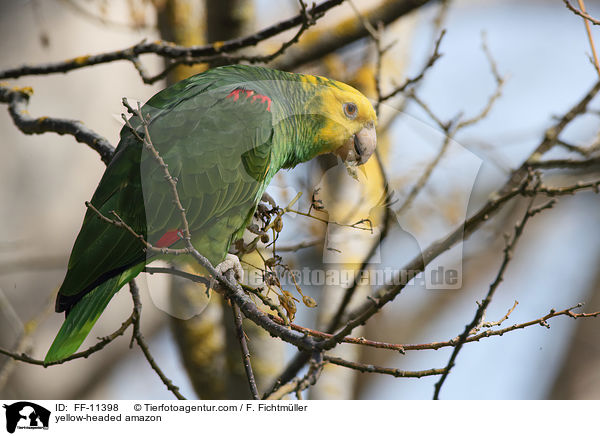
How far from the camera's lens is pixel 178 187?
2.52 feet

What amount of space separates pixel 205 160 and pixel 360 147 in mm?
256

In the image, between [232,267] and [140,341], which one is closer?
[232,267]

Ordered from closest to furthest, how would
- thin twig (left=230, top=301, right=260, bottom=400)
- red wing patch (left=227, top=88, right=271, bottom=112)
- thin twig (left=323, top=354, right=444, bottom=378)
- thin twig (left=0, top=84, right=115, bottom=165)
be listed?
thin twig (left=323, top=354, right=444, bottom=378), thin twig (left=230, top=301, right=260, bottom=400), red wing patch (left=227, top=88, right=271, bottom=112), thin twig (left=0, top=84, right=115, bottom=165)

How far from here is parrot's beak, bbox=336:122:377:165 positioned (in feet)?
2.79

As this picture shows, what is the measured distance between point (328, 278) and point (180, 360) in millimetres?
547

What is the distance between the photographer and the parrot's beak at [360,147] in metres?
0.85

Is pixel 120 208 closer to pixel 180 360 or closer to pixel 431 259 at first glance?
pixel 431 259

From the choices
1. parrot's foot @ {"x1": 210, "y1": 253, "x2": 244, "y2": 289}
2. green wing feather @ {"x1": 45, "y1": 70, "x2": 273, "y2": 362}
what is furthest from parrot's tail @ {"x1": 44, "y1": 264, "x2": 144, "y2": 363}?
parrot's foot @ {"x1": 210, "y1": 253, "x2": 244, "y2": 289}

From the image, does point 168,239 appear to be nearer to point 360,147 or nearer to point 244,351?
point 244,351
